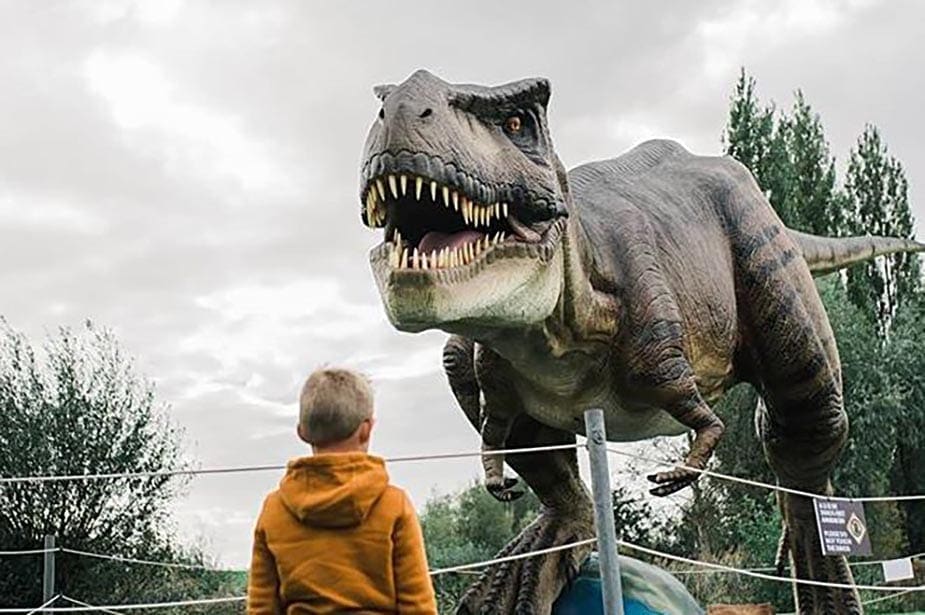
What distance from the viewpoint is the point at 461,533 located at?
64.4 feet

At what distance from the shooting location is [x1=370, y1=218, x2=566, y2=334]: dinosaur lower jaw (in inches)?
111

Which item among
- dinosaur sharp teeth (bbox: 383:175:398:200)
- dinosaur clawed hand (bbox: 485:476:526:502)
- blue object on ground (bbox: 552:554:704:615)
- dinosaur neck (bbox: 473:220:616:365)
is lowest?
blue object on ground (bbox: 552:554:704:615)

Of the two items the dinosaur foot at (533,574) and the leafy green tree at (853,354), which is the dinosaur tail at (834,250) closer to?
the dinosaur foot at (533,574)

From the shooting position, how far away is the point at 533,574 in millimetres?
3979

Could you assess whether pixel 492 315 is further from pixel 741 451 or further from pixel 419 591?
pixel 741 451

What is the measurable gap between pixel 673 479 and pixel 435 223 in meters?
1.16

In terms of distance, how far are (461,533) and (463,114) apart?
56.0 feet

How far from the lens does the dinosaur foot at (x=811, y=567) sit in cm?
498

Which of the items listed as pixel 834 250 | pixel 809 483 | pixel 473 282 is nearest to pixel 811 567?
pixel 809 483

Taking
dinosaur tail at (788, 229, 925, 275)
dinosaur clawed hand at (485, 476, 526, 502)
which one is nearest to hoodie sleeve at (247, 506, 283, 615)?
dinosaur clawed hand at (485, 476, 526, 502)

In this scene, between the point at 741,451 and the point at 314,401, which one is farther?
the point at 741,451

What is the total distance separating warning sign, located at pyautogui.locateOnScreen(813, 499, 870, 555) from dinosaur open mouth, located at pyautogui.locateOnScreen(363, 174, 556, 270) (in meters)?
2.22

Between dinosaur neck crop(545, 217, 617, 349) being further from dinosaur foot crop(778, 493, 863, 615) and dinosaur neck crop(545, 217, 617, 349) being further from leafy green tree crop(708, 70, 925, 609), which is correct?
leafy green tree crop(708, 70, 925, 609)

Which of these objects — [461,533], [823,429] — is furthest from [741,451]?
[823,429]
